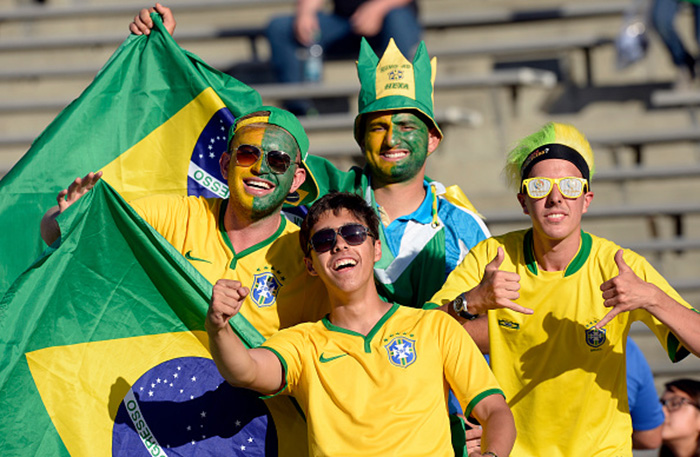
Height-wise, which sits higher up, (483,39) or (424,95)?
(483,39)

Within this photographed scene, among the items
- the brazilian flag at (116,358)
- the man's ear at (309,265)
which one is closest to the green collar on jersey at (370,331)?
the man's ear at (309,265)

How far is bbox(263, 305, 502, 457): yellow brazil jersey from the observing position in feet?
10.1

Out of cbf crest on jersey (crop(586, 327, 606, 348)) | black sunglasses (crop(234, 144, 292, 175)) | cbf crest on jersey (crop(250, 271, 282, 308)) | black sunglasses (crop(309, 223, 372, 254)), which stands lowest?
cbf crest on jersey (crop(586, 327, 606, 348))

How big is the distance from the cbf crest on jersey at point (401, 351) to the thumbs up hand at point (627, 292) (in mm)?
687

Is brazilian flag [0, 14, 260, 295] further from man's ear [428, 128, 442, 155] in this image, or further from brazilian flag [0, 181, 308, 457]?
brazilian flag [0, 181, 308, 457]

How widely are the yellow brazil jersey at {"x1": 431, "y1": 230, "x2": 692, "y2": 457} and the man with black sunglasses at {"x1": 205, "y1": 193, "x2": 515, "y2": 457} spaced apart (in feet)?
1.20

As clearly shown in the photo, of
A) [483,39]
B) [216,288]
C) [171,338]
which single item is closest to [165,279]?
[171,338]

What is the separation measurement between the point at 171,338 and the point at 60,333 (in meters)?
0.42

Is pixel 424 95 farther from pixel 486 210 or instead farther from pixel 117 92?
pixel 486 210

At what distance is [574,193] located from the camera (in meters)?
3.56

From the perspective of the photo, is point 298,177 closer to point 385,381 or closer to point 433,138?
point 433,138

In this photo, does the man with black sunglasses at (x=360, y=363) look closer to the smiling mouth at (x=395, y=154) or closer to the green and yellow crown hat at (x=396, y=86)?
the smiling mouth at (x=395, y=154)

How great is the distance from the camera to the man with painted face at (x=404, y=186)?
4.26 m

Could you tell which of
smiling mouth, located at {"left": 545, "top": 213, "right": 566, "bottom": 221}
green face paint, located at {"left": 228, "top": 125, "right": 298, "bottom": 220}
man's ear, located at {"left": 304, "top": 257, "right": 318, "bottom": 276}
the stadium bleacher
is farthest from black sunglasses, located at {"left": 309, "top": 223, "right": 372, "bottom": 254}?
the stadium bleacher
